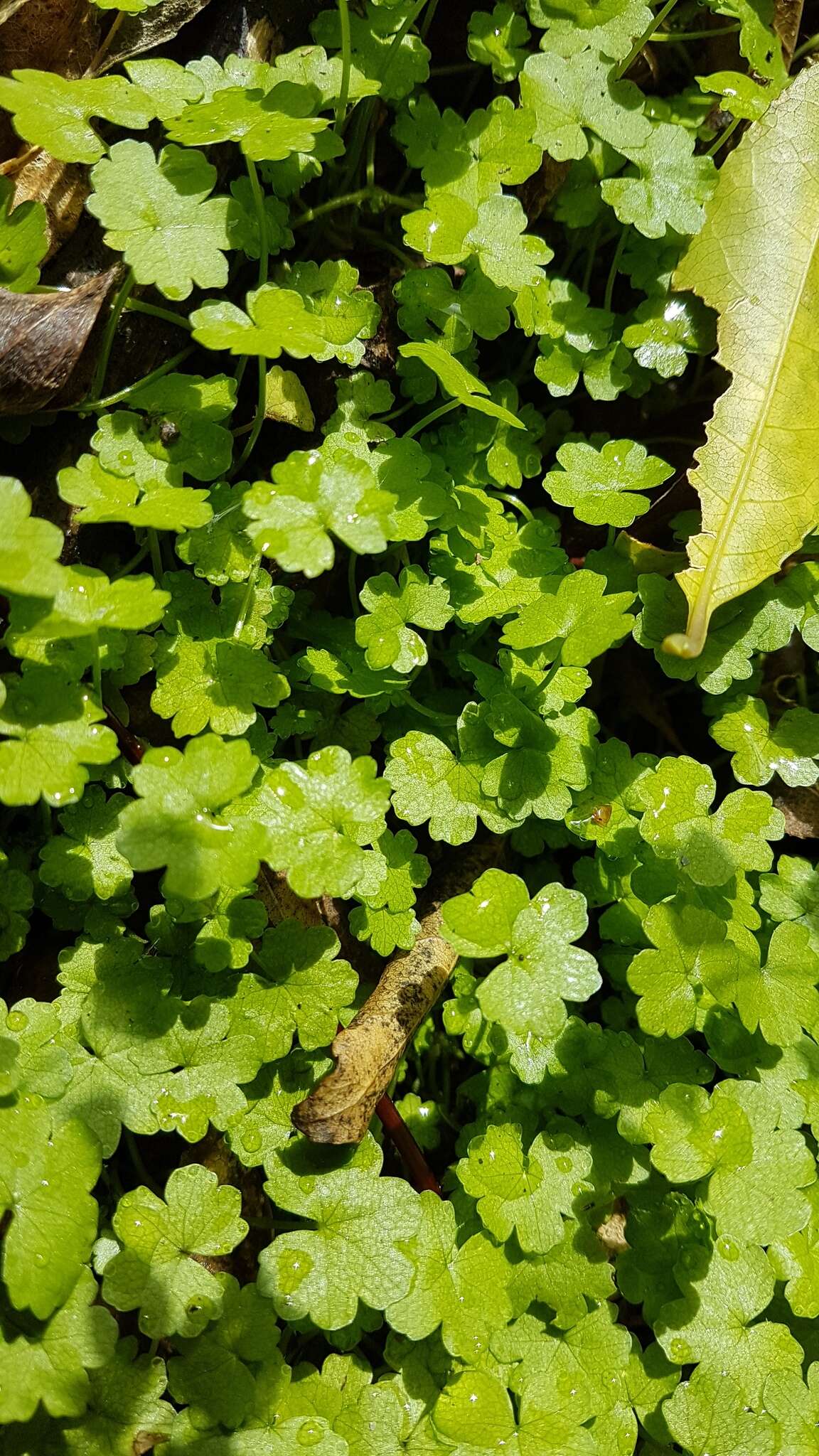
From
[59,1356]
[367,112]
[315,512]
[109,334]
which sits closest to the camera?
[59,1356]

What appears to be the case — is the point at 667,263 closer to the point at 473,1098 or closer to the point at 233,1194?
the point at 473,1098

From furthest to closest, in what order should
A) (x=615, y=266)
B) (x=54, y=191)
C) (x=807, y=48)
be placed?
(x=807, y=48) < (x=615, y=266) < (x=54, y=191)

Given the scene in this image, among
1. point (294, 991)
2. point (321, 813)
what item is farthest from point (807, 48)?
point (294, 991)

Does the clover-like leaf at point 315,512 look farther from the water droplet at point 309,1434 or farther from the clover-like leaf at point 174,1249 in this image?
the water droplet at point 309,1434

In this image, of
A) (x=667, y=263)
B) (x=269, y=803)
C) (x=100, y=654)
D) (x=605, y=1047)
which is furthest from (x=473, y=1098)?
(x=667, y=263)

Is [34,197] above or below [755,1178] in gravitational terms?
above

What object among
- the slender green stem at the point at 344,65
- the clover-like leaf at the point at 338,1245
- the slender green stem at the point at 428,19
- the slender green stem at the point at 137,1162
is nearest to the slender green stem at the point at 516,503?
the slender green stem at the point at 344,65

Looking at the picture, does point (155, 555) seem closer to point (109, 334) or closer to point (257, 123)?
point (109, 334)
